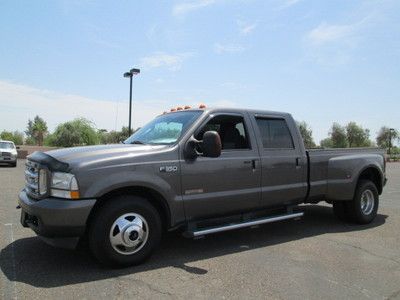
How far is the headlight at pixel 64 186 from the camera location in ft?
15.1

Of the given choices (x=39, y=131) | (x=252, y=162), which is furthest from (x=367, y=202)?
(x=39, y=131)

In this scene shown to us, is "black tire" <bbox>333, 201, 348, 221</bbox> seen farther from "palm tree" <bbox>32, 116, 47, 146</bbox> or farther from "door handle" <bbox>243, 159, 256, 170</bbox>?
"palm tree" <bbox>32, 116, 47, 146</bbox>

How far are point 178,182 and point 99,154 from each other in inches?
40.8

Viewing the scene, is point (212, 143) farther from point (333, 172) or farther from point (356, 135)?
point (356, 135)

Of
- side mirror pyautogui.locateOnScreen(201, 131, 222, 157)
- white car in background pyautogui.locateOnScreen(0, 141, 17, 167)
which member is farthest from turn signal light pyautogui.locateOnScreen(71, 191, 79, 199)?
white car in background pyautogui.locateOnScreen(0, 141, 17, 167)

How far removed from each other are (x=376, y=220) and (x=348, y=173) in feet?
4.80

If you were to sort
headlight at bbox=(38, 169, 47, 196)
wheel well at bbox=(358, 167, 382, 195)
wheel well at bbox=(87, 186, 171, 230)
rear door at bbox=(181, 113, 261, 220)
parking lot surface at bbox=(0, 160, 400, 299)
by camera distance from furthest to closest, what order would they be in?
wheel well at bbox=(358, 167, 382, 195), rear door at bbox=(181, 113, 261, 220), wheel well at bbox=(87, 186, 171, 230), headlight at bbox=(38, 169, 47, 196), parking lot surface at bbox=(0, 160, 400, 299)

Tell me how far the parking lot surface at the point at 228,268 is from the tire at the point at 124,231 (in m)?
0.17

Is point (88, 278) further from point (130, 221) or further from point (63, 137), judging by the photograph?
point (63, 137)

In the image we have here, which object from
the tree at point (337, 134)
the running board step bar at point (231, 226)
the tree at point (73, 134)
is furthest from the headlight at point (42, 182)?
the tree at point (337, 134)

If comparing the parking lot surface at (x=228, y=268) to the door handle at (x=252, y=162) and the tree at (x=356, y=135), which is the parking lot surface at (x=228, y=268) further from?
the tree at (x=356, y=135)

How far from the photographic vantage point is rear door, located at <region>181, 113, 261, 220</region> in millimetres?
5480

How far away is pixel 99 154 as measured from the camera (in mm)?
4906

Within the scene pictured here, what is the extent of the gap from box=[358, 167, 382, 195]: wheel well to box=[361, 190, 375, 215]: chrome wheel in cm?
30
